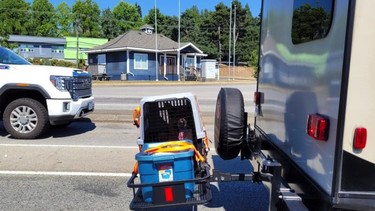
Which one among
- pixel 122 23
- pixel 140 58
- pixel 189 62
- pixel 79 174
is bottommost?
pixel 79 174

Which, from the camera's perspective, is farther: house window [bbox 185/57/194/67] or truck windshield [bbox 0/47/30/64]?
house window [bbox 185/57/194/67]

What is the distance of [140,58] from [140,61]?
300 mm

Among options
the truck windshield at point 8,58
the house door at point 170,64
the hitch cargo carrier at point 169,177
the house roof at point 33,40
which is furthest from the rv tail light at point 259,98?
the house roof at point 33,40

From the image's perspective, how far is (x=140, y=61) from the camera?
121 ft

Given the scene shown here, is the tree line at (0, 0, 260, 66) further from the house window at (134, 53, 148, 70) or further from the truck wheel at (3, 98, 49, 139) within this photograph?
the truck wheel at (3, 98, 49, 139)

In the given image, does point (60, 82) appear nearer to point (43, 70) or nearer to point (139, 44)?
point (43, 70)

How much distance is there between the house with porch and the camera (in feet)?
119

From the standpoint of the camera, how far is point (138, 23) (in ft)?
272

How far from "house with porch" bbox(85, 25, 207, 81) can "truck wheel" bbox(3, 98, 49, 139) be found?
92.7 ft

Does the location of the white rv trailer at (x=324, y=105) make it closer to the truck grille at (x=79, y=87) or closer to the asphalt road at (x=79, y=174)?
the asphalt road at (x=79, y=174)

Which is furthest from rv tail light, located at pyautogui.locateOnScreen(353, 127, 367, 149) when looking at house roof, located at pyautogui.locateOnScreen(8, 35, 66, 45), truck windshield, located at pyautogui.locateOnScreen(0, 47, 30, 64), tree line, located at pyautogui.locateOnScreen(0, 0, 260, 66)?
house roof, located at pyautogui.locateOnScreen(8, 35, 66, 45)

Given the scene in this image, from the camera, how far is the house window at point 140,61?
36.7 meters

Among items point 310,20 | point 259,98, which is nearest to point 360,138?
point 310,20

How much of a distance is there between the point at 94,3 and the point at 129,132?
84.2m
